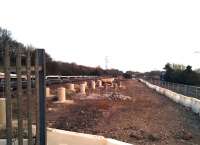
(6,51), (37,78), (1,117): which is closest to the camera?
(6,51)

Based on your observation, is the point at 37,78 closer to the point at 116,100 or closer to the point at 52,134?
the point at 52,134

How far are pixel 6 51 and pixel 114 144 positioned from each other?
359cm

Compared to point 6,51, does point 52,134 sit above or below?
below

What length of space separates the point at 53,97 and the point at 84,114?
9.35 meters

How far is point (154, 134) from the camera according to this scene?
14250 mm

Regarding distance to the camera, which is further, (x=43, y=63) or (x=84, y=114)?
(x=84, y=114)

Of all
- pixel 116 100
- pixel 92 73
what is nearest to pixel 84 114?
pixel 116 100

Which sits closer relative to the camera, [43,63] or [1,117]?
[43,63]

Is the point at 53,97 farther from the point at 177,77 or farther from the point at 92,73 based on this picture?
the point at 92,73

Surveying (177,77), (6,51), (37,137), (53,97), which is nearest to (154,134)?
(37,137)

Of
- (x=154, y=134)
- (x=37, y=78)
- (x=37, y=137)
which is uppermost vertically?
(x=37, y=78)

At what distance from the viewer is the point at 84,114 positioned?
20344mm

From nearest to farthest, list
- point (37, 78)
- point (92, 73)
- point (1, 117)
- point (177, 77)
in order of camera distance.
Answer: point (37, 78)
point (1, 117)
point (177, 77)
point (92, 73)

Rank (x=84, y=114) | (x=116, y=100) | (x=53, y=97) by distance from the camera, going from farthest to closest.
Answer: (x=116, y=100)
(x=53, y=97)
(x=84, y=114)
